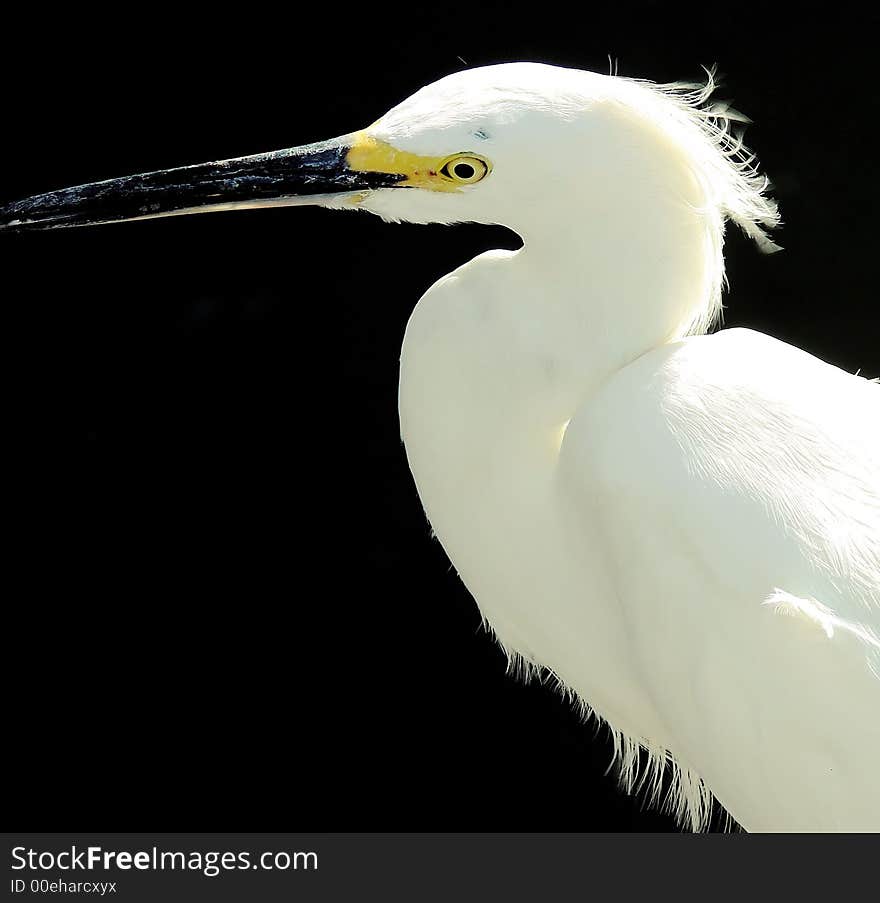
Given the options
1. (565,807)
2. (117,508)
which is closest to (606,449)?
(565,807)

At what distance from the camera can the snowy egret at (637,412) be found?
40.5 inches

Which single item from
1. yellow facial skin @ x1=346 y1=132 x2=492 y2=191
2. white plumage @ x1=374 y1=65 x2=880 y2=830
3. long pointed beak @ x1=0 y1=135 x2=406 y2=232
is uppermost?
yellow facial skin @ x1=346 y1=132 x2=492 y2=191

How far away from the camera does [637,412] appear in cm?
110

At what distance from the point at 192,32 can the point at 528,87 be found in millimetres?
1452

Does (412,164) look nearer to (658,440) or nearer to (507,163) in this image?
(507,163)

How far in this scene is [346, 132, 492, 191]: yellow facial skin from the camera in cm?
106

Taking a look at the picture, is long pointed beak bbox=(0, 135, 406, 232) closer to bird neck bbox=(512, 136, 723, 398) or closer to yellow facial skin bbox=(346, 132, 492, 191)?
yellow facial skin bbox=(346, 132, 492, 191)

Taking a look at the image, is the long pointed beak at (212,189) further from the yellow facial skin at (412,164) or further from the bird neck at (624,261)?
the bird neck at (624,261)

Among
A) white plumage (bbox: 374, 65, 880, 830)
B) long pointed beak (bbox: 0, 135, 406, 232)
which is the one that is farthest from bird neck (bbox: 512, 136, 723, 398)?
long pointed beak (bbox: 0, 135, 406, 232)

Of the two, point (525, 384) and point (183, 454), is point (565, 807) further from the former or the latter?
point (525, 384)

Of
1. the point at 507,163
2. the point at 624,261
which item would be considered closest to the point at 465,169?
the point at 507,163

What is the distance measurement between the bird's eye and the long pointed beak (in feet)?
0.14

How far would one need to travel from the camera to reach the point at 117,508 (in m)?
2.34

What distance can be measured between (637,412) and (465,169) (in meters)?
0.24
